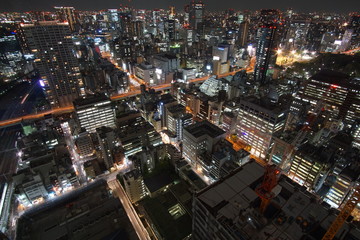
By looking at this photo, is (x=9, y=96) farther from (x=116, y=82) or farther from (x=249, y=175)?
(x=249, y=175)

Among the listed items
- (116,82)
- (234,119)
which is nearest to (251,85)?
(234,119)

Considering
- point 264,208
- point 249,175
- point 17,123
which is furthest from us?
point 17,123

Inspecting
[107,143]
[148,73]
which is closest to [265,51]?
[148,73]

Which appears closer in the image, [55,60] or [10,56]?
[55,60]

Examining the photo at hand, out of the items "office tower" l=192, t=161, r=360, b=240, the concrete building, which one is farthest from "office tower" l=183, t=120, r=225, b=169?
the concrete building

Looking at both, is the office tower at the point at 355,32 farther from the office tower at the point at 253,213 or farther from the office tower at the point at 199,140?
the office tower at the point at 253,213

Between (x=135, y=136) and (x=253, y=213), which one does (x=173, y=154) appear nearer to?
(x=135, y=136)
